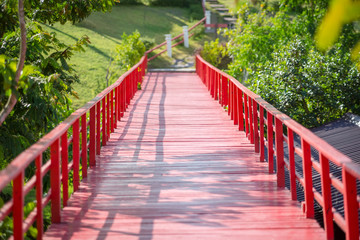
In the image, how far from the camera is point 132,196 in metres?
5.13

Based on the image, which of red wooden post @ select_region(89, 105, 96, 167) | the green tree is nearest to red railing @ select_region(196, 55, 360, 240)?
red wooden post @ select_region(89, 105, 96, 167)

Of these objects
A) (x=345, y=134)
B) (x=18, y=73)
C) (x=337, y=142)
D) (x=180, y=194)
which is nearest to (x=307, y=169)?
(x=180, y=194)

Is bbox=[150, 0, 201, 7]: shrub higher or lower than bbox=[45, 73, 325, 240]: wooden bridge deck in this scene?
higher

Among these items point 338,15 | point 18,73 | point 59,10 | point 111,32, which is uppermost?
point 59,10

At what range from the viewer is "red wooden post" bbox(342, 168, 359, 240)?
3043 mm

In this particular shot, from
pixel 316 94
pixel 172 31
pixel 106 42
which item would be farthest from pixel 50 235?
pixel 172 31

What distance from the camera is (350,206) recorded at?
3082mm

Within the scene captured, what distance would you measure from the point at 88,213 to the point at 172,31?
33.8m

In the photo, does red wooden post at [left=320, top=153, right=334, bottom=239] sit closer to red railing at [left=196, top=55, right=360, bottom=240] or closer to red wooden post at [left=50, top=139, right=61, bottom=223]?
red railing at [left=196, top=55, right=360, bottom=240]

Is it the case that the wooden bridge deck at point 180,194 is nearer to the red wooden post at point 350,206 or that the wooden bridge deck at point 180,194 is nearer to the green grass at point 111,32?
the red wooden post at point 350,206

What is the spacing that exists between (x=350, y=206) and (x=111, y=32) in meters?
34.8

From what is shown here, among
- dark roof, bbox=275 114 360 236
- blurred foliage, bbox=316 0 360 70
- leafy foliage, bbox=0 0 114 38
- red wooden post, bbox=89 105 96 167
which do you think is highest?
leafy foliage, bbox=0 0 114 38

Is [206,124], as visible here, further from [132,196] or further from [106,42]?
[106,42]

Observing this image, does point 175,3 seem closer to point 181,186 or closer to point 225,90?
point 225,90
